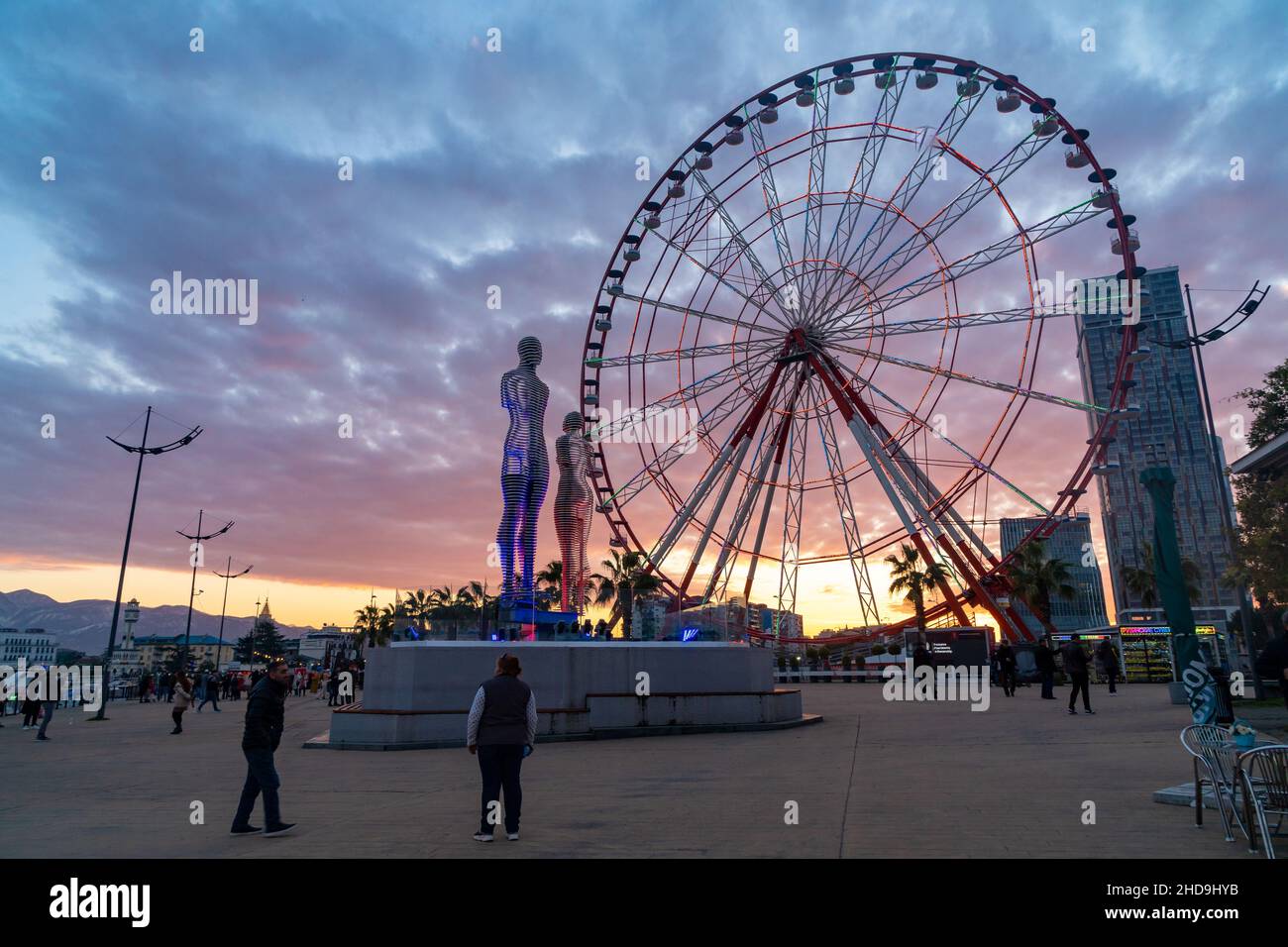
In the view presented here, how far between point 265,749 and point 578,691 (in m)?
9.28

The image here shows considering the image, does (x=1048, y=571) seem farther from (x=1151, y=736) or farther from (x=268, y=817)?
(x=268, y=817)

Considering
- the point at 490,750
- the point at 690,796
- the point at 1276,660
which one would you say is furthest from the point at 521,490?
the point at 1276,660

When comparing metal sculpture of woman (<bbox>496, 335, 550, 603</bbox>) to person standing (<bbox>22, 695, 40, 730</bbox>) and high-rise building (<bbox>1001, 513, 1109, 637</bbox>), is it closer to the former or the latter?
person standing (<bbox>22, 695, 40, 730</bbox>)

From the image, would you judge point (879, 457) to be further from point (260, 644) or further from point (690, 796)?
point (260, 644)

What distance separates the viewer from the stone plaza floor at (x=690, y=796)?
6.04 meters

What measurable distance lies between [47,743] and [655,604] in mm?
13569

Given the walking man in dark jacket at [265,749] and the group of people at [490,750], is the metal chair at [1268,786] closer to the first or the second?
the group of people at [490,750]

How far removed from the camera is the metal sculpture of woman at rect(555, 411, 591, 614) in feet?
75.5

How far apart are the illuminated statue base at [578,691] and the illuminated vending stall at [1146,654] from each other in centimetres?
2475

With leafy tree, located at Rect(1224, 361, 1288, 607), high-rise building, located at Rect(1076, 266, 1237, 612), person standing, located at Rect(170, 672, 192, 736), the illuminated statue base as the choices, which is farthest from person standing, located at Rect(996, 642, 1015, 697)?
high-rise building, located at Rect(1076, 266, 1237, 612)

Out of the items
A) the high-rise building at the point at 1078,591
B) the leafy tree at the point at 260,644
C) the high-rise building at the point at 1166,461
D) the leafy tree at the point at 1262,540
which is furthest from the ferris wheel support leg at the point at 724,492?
the leafy tree at the point at 260,644

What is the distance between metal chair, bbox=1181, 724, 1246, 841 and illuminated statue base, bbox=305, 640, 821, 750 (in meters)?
11.2
